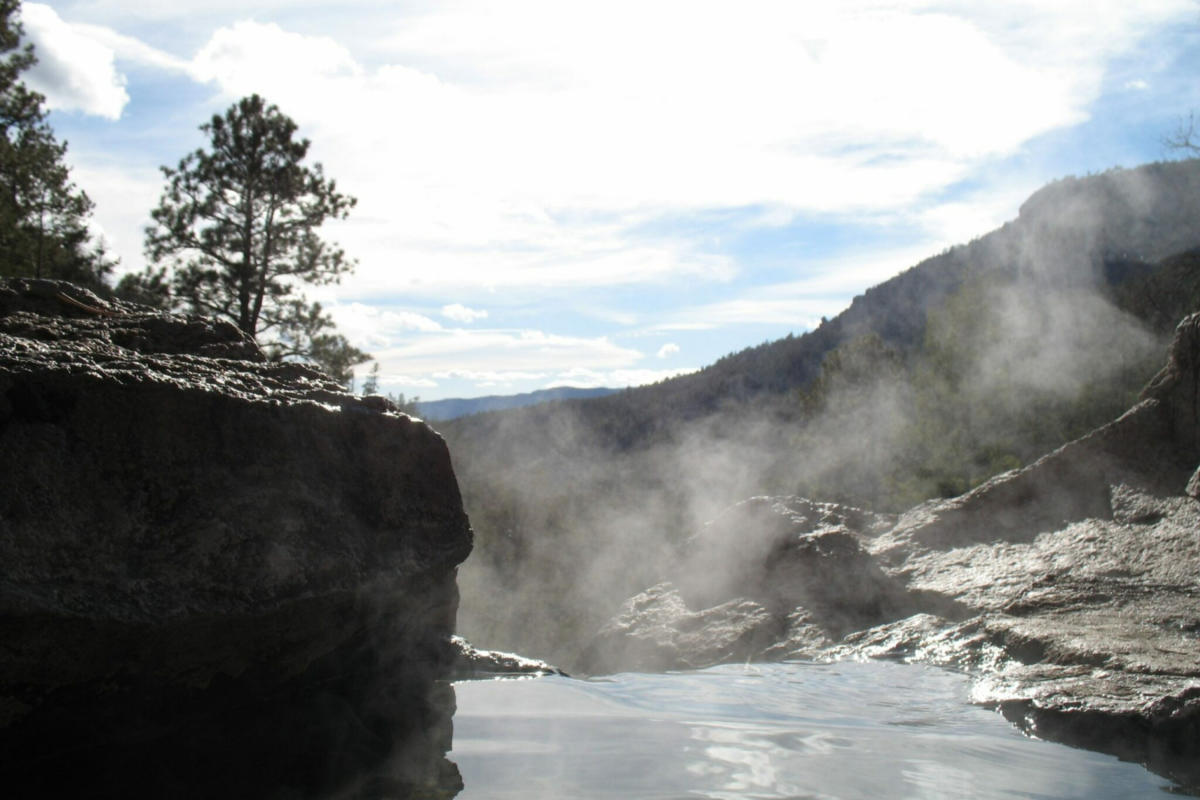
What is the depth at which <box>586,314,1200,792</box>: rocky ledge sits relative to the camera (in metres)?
3.03

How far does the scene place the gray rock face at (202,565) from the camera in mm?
1989

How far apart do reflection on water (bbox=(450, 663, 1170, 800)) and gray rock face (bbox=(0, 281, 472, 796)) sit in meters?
0.23

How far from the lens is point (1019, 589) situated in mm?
4340

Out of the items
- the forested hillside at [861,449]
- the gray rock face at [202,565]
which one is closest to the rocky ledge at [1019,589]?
the forested hillside at [861,449]

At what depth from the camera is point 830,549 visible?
17.8 feet

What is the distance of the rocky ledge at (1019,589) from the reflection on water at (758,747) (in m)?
0.29

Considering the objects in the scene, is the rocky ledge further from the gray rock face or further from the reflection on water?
the gray rock face

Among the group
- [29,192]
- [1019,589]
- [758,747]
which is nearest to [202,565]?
[758,747]

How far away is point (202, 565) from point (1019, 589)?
371cm

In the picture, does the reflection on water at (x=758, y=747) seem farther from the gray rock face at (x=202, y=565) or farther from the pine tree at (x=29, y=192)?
the pine tree at (x=29, y=192)

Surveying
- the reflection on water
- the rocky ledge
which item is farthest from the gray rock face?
the rocky ledge

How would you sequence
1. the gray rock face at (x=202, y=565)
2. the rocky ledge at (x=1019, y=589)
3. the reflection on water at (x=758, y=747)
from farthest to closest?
the rocky ledge at (x=1019, y=589) < the reflection on water at (x=758, y=747) < the gray rock face at (x=202, y=565)

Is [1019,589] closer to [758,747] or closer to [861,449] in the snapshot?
[758,747]

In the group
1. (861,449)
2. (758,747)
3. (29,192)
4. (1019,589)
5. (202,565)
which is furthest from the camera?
(861,449)
